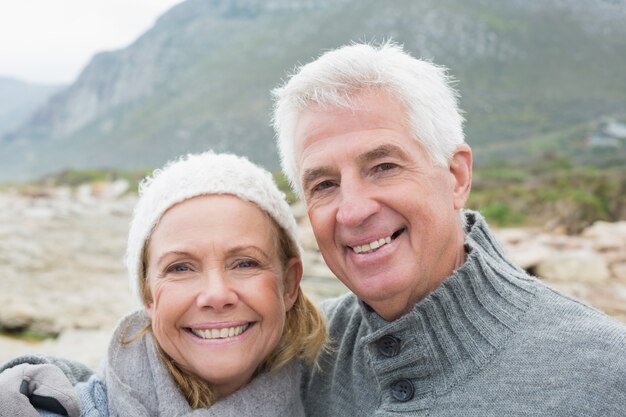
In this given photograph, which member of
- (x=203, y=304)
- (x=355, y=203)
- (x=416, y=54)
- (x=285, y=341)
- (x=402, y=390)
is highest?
(x=416, y=54)

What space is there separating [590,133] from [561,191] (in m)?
37.4

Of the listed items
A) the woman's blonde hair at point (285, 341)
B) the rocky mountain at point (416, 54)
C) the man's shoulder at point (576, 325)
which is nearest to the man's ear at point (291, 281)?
the woman's blonde hair at point (285, 341)

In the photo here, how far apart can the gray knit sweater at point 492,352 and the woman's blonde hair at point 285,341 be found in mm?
359

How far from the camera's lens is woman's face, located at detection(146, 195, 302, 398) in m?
2.46

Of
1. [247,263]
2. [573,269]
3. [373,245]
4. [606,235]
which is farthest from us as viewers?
[606,235]

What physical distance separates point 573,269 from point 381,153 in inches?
351

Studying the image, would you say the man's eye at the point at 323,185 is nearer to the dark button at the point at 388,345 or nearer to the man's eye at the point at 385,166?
the man's eye at the point at 385,166

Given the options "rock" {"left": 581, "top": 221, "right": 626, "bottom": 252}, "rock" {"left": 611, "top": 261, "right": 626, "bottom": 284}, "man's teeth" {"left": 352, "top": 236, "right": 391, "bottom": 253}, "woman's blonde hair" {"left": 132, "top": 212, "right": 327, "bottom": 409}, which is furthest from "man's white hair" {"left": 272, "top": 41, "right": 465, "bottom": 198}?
"rock" {"left": 581, "top": 221, "right": 626, "bottom": 252}

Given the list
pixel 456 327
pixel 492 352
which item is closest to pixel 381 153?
pixel 456 327

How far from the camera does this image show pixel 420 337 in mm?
2260

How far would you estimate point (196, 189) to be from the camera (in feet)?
8.31

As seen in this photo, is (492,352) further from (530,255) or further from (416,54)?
(416,54)

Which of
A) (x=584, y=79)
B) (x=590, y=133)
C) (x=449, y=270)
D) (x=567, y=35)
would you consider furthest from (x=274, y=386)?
(x=567, y=35)

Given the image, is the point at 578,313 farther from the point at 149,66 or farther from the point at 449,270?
the point at 149,66
